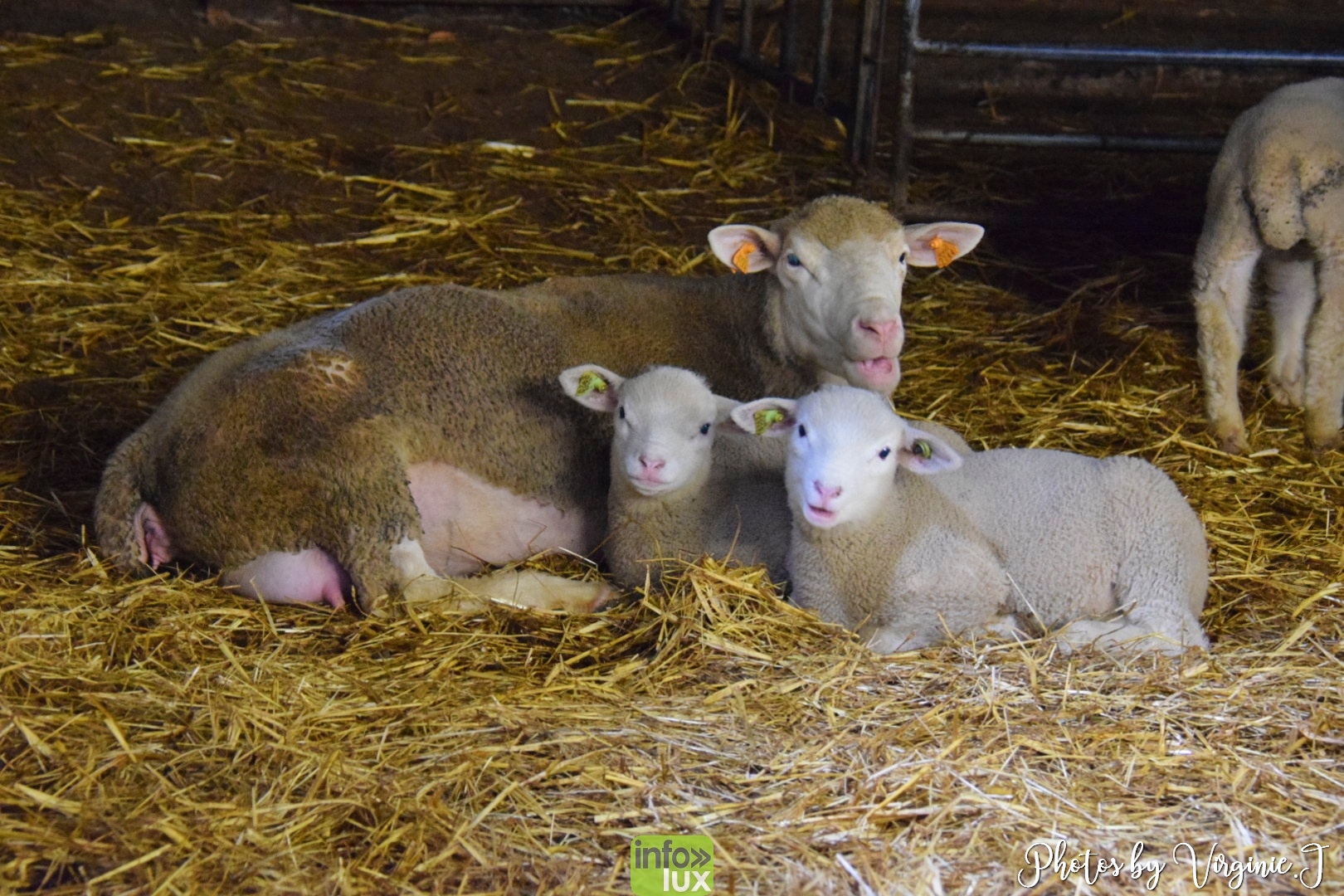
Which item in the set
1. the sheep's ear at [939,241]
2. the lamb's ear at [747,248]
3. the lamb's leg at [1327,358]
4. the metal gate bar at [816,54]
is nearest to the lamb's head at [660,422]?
the lamb's ear at [747,248]

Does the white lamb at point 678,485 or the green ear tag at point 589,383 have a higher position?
the green ear tag at point 589,383

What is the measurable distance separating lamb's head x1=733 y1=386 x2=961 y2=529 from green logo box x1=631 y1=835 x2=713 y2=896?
3.29 ft

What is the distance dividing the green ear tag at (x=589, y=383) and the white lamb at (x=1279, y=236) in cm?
240

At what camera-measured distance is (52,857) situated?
2.79 metres

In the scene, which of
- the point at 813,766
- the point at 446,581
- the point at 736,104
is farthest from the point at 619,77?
the point at 813,766

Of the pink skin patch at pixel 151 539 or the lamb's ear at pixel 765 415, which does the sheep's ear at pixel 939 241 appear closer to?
the lamb's ear at pixel 765 415

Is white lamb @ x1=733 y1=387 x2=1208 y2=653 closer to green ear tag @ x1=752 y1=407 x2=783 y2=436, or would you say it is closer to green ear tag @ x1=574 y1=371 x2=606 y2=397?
green ear tag @ x1=752 y1=407 x2=783 y2=436

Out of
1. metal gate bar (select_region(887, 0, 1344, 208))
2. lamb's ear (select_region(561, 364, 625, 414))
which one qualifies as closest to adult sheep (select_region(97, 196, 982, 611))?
lamb's ear (select_region(561, 364, 625, 414))

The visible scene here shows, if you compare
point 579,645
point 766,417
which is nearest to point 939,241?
point 766,417

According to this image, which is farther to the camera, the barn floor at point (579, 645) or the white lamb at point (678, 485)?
the white lamb at point (678, 485)

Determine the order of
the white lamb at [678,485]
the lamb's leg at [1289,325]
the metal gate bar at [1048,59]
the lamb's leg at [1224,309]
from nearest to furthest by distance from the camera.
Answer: the white lamb at [678,485] → the lamb's leg at [1224,309] → the lamb's leg at [1289,325] → the metal gate bar at [1048,59]

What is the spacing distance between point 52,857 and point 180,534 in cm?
150

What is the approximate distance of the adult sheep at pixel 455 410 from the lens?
13.5 feet

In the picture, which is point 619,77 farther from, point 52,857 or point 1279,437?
point 52,857
